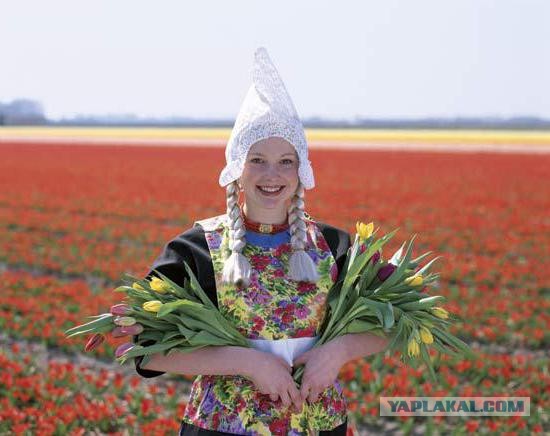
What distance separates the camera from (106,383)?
18.8 feet

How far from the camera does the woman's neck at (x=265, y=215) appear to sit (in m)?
2.57

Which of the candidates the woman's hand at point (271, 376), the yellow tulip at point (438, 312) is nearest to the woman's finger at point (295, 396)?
the woman's hand at point (271, 376)

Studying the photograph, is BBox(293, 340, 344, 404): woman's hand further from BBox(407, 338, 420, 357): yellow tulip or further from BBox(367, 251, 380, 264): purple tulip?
BBox(367, 251, 380, 264): purple tulip

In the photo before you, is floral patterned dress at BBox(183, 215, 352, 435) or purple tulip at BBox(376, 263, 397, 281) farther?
purple tulip at BBox(376, 263, 397, 281)

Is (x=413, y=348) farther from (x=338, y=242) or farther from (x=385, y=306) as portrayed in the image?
(x=338, y=242)

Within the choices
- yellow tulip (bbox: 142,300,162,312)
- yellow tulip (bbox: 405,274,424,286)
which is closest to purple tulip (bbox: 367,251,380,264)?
yellow tulip (bbox: 405,274,424,286)

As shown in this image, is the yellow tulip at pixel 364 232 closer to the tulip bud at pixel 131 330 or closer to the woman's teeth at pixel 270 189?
the woman's teeth at pixel 270 189

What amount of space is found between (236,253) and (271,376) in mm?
381

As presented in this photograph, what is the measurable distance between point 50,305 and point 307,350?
20.4ft

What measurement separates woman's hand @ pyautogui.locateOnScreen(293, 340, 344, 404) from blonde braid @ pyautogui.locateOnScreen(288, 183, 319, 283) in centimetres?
22

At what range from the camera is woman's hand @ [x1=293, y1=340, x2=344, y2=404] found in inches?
95.3

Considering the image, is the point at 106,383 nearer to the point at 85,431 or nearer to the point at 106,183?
the point at 85,431

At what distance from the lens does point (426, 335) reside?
2557 mm

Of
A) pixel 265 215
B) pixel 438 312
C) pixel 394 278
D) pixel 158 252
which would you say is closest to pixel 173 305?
pixel 265 215
